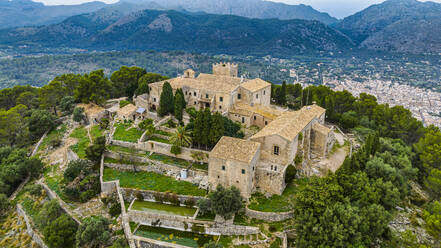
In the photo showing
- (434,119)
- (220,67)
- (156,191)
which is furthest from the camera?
(434,119)

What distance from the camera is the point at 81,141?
41875mm

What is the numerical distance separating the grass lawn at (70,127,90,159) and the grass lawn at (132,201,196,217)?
1306 centimetres

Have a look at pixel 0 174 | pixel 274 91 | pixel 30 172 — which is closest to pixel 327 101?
pixel 274 91

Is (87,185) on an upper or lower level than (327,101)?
lower

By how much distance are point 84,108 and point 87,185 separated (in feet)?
76.3

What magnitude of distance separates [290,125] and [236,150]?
26.1ft

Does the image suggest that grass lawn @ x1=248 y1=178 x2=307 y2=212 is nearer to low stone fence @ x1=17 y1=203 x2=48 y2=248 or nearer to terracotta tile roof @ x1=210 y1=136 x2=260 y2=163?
terracotta tile roof @ x1=210 y1=136 x2=260 y2=163

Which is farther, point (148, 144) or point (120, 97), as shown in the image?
point (120, 97)

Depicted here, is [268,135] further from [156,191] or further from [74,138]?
[74,138]

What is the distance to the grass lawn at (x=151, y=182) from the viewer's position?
30.0m

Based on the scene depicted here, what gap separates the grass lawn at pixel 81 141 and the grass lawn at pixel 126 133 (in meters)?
4.84

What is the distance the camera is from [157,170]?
33344 mm

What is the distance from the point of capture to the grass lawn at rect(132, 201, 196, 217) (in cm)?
2808

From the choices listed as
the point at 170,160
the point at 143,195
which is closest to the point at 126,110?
the point at 170,160
